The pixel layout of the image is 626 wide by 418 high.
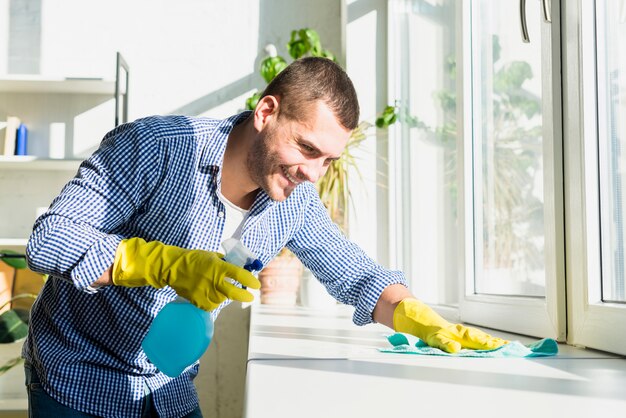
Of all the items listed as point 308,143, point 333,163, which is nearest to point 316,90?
point 308,143

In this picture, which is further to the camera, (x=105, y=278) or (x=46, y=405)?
(x=46, y=405)

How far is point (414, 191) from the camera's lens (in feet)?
9.54

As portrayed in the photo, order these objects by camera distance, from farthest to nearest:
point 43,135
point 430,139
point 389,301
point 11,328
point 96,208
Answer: point 43,135 → point 11,328 → point 430,139 → point 389,301 → point 96,208

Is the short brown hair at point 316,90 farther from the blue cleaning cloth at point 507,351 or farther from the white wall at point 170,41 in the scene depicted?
the white wall at point 170,41

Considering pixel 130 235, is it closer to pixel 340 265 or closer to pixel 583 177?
pixel 340 265

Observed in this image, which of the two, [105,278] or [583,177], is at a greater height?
[583,177]

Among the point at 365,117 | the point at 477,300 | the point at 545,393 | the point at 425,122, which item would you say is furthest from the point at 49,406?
the point at 365,117

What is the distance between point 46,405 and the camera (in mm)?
1435

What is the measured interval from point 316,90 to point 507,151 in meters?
0.76

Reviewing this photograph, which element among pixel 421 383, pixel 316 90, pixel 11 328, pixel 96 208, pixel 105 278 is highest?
pixel 316 90

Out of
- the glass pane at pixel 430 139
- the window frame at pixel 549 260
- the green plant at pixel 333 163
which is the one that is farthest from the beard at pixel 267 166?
the green plant at pixel 333 163

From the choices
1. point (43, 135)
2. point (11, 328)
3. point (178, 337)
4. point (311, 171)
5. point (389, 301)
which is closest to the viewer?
point (178, 337)

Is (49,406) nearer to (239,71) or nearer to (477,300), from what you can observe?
(477,300)

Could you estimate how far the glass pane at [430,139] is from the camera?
2510mm
